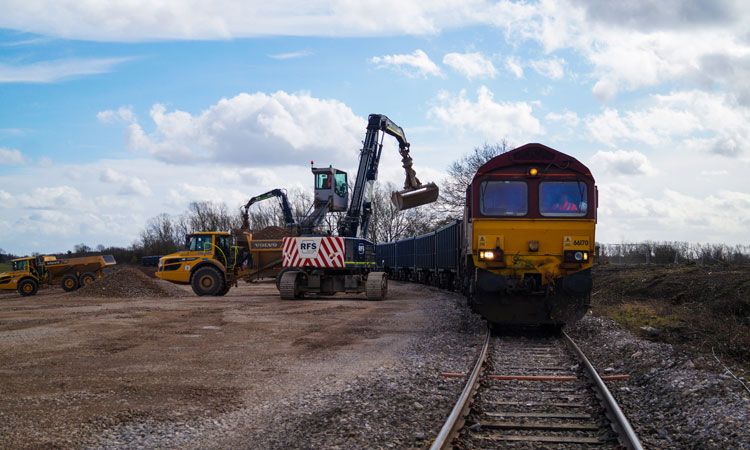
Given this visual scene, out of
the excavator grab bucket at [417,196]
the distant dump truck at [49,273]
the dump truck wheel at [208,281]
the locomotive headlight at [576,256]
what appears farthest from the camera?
the distant dump truck at [49,273]

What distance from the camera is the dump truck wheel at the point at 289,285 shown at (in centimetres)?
2120

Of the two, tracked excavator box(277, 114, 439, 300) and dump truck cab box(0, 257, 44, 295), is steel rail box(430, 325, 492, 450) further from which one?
dump truck cab box(0, 257, 44, 295)

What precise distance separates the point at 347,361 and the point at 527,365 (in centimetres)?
259

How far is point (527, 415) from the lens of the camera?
5992mm

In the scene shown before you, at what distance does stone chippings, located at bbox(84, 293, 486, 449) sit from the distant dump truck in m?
27.5

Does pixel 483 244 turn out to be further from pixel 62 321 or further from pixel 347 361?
pixel 62 321

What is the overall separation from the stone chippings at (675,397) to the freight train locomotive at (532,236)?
137cm

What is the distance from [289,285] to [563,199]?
11993mm

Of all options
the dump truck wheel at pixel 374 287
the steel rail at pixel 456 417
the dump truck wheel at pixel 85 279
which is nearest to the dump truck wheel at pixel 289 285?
the dump truck wheel at pixel 374 287

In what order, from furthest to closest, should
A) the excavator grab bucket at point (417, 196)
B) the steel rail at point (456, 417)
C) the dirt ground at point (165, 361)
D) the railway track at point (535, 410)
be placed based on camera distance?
the excavator grab bucket at point (417, 196) < the dirt ground at point (165, 361) < the railway track at point (535, 410) < the steel rail at point (456, 417)

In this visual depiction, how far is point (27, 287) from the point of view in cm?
3028

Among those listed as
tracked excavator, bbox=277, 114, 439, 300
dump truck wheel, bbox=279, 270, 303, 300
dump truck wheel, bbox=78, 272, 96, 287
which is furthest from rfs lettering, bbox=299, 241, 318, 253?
dump truck wheel, bbox=78, 272, 96, 287

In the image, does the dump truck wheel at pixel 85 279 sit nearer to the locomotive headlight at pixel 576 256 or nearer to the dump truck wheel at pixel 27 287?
the dump truck wheel at pixel 27 287

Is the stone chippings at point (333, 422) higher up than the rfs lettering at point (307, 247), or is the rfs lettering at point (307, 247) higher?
the rfs lettering at point (307, 247)
